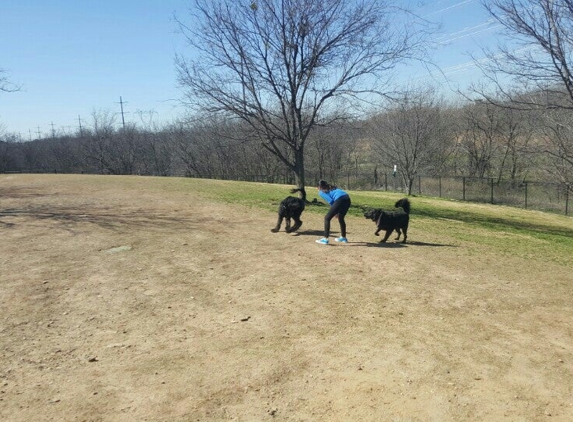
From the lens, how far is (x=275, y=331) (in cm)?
509

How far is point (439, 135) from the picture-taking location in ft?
121

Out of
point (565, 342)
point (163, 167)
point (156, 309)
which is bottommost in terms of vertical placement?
point (565, 342)

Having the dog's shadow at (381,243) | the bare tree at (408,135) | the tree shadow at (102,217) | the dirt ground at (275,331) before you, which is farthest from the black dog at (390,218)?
the bare tree at (408,135)

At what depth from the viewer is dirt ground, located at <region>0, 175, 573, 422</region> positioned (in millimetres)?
3740

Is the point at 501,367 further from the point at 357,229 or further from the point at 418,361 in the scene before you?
the point at 357,229

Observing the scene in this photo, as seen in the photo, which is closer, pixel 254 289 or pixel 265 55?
pixel 254 289

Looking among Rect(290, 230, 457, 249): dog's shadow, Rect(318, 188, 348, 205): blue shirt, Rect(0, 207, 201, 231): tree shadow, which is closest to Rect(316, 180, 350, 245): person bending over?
Rect(318, 188, 348, 205): blue shirt

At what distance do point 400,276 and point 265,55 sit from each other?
971cm

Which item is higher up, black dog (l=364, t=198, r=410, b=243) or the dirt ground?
black dog (l=364, t=198, r=410, b=243)

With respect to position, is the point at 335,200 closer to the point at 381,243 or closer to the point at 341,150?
the point at 381,243

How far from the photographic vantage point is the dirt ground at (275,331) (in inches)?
147

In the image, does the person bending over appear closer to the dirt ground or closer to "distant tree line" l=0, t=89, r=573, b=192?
the dirt ground

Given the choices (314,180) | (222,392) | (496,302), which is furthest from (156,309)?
(314,180)

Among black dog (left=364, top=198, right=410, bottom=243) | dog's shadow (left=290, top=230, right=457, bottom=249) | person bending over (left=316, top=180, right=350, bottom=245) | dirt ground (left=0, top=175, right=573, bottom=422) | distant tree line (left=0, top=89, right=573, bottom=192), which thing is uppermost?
distant tree line (left=0, top=89, right=573, bottom=192)
